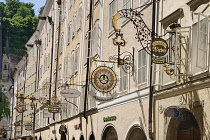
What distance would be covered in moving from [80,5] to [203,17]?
1930 cm

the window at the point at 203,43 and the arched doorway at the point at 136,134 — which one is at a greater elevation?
the window at the point at 203,43

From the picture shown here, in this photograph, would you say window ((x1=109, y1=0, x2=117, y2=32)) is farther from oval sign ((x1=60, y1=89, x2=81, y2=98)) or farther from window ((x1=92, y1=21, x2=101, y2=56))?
oval sign ((x1=60, y1=89, x2=81, y2=98))

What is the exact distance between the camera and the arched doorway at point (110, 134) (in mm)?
22875

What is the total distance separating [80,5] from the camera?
32062 mm

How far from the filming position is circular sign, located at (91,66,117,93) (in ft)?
60.1

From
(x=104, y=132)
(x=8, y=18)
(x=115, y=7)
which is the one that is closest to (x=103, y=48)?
(x=115, y=7)

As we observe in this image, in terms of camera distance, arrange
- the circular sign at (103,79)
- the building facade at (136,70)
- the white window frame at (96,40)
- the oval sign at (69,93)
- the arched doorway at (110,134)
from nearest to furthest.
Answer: the building facade at (136,70) < the circular sign at (103,79) < the arched doorway at (110,134) < the oval sign at (69,93) < the white window frame at (96,40)

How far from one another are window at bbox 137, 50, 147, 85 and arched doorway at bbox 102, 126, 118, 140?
15.4ft

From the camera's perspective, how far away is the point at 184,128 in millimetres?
15297

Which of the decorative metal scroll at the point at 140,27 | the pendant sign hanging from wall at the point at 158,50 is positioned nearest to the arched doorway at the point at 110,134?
the decorative metal scroll at the point at 140,27

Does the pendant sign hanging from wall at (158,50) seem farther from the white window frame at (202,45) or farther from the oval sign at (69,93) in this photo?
the oval sign at (69,93)

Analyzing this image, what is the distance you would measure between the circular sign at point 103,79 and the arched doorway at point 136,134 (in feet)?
6.99

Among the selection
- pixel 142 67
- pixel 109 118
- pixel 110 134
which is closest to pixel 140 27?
pixel 142 67

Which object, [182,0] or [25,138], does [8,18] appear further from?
[182,0]
